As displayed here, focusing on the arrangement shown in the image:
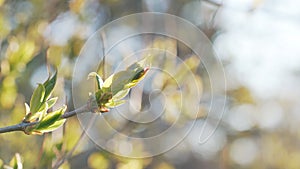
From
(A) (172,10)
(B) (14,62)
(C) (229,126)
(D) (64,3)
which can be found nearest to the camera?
(B) (14,62)

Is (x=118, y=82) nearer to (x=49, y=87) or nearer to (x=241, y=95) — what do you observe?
(x=49, y=87)

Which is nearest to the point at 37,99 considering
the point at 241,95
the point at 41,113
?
the point at 41,113

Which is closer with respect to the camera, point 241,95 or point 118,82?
point 118,82

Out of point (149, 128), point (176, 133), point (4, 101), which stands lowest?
point (176, 133)

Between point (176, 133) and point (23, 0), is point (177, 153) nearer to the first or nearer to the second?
point (176, 133)

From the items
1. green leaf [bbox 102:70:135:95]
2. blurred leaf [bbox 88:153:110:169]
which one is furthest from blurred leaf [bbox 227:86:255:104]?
green leaf [bbox 102:70:135:95]

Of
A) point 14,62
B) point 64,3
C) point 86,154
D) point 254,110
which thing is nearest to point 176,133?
point 86,154

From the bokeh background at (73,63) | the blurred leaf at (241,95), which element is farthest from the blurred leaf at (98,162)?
the blurred leaf at (241,95)

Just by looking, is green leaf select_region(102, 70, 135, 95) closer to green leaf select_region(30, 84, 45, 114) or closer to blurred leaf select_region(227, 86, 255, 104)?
green leaf select_region(30, 84, 45, 114)

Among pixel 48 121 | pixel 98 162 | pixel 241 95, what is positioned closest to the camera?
pixel 48 121

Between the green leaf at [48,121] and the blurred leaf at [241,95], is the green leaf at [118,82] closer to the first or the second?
the green leaf at [48,121]

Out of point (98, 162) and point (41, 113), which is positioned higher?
point (41, 113)
